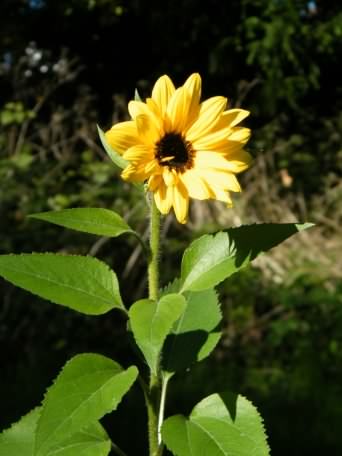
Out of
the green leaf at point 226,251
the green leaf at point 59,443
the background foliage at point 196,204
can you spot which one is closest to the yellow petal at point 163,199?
the green leaf at point 226,251

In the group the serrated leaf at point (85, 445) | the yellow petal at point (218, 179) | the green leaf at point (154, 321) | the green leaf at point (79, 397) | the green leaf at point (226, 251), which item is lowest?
the serrated leaf at point (85, 445)

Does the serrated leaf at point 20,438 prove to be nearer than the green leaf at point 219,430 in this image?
No

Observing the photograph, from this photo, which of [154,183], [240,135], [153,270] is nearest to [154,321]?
[153,270]

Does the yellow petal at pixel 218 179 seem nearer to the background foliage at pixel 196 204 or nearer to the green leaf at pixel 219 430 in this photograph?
the green leaf at pixel 219 430

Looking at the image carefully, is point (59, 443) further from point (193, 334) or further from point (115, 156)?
point (115, 156)

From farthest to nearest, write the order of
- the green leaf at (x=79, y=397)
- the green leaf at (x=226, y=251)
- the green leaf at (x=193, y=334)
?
the green leaf at (x=193, y=334), the green leaf at (x=226, y=251), the green leaf at (x=79, y=397)

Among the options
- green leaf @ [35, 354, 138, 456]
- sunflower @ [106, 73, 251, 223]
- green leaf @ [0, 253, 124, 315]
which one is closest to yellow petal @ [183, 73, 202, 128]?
sunflower @ [106, 73, 251, 223]

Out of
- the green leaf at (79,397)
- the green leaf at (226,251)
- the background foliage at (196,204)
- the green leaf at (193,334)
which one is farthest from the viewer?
the background foliage at (196,204)
